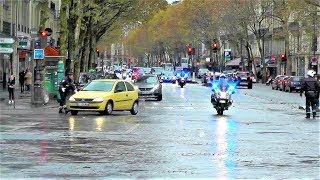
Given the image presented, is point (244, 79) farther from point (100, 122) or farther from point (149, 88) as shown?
point (100, 122)

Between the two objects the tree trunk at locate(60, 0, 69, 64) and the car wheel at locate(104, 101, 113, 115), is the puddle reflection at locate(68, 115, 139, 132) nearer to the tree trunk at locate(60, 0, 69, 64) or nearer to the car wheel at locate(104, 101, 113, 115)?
the car wheel at locate(104, 101, 113, 115)

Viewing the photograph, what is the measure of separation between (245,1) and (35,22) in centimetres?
2727

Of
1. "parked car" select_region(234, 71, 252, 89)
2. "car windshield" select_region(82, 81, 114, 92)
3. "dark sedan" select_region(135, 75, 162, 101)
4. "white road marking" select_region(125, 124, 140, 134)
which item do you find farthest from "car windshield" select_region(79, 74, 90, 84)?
"parked car" select_region(234, 71, 252, 89)

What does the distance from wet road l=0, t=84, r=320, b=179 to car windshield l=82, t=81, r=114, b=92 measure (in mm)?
2451

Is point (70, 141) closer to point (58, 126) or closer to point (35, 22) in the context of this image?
point (58, 126)

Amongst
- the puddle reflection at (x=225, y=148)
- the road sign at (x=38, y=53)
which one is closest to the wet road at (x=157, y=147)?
the puddle reflection at (x=225, y=148)

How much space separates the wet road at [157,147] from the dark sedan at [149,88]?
685 inches

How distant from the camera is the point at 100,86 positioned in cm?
3244

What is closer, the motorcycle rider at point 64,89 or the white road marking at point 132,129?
the white road marking at point 132,129

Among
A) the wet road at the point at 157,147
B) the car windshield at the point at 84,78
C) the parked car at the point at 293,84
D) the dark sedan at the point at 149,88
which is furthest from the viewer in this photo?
the parked car at the point at 293,84

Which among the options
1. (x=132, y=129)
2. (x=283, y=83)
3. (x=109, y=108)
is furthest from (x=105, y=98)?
(x=283, y=83)

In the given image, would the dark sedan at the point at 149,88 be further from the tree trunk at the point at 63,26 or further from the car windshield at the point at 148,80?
the tree trunk at the point at 63,26

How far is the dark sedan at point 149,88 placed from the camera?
47344 mm

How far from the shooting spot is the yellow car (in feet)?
101
